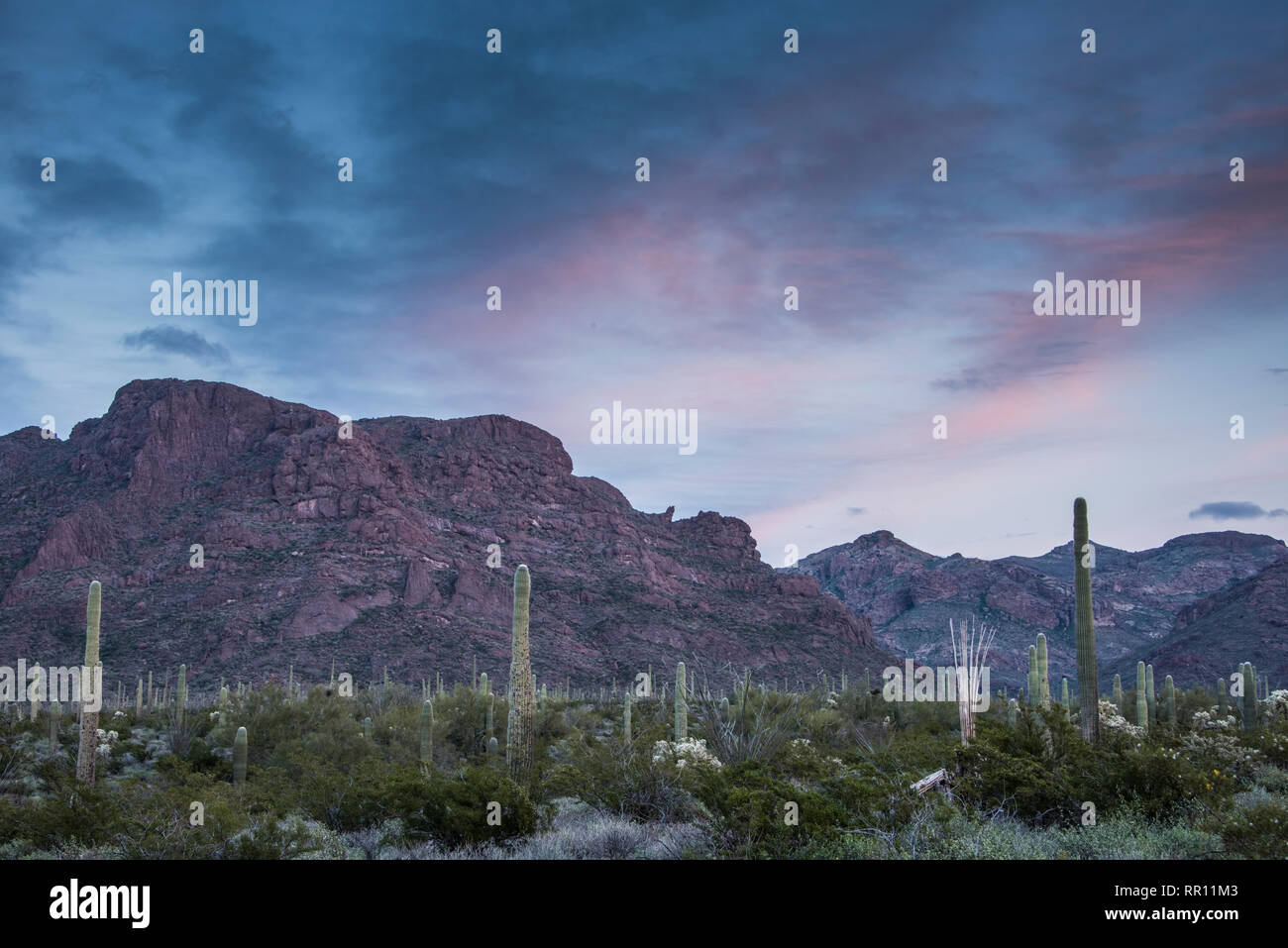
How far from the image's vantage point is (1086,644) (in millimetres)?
12539

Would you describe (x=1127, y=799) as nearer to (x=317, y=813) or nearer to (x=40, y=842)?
(x=317, y=813)

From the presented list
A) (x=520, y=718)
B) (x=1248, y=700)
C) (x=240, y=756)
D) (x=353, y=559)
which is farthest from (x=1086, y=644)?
(x=353, y=559)

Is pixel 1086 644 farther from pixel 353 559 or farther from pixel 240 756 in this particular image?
pixel 353 559

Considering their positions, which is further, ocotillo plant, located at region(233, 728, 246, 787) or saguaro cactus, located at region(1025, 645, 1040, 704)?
ocotillo plant, located at region(233, 728, 246, 787)

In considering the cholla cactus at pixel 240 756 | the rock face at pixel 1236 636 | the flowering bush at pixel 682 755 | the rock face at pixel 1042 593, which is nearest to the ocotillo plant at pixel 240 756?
the cholla cactus at pixel 240 756

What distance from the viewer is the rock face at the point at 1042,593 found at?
83.3 meters

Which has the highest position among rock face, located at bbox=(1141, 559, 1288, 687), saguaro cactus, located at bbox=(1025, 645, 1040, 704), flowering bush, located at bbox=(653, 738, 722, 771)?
saguaro cactus, located at bbox=(1025, 645, 1040, 704)

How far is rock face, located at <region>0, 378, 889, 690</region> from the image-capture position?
199ft

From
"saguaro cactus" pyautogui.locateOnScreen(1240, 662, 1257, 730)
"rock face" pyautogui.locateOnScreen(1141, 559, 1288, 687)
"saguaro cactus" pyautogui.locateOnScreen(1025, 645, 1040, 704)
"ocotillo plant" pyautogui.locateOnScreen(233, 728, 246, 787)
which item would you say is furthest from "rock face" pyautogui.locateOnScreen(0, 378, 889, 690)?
"saguaro cactus" pyautogui.locateOnScreen(1025, 645, 1040, 704)

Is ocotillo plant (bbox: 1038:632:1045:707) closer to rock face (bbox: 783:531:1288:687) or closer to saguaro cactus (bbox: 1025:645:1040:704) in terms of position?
saguaro cactus (bbox: 1025:645:1040:704)

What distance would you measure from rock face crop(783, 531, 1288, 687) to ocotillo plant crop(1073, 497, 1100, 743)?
65670mm

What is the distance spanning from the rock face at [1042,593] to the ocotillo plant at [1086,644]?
65670 millimetres

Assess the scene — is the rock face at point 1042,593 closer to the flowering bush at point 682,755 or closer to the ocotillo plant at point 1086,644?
the ocotillo plant at point 1086,644
